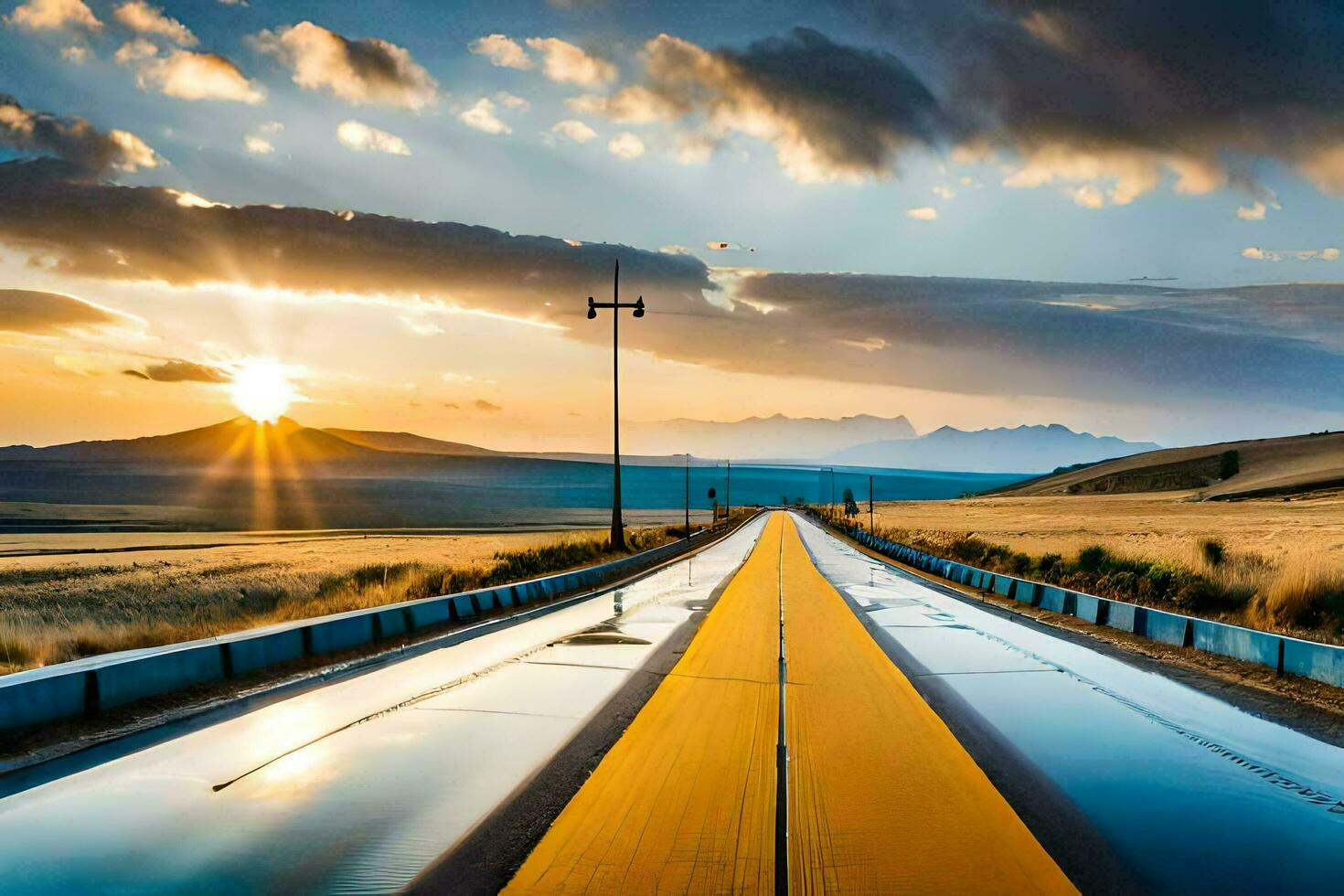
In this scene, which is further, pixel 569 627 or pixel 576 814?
pixel 569 627

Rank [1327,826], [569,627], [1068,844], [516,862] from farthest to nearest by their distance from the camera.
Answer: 1. [569,627]
2. [1327,826]
3. [1068,844]
4. [516,862]

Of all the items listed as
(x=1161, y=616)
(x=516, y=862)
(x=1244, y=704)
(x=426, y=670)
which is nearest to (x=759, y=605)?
(x=1161, y=616)

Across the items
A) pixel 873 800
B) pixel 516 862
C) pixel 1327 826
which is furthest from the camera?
pixel 873 800

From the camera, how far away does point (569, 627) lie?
15797mm

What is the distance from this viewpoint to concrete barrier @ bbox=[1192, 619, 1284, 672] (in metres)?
11.3

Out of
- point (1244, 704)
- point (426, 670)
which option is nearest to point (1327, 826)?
point (1244, 704)

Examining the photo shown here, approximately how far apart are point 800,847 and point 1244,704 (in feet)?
21.4

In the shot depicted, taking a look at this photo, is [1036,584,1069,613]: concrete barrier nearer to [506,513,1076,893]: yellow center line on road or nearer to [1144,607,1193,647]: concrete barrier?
[1144,607,1193,647]: concrete barrier

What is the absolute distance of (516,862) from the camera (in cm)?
512

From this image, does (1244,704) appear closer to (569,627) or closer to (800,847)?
(800,847)

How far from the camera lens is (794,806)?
6.15m

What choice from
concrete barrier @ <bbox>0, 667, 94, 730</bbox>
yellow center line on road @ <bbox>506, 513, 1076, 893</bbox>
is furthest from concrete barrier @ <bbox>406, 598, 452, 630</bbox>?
concrete barrier @ <bbox>0, 667, 94, 730</bbox>

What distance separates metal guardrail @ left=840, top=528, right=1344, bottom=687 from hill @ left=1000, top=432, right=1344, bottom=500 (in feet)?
302

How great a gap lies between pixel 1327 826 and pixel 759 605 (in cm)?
1362
